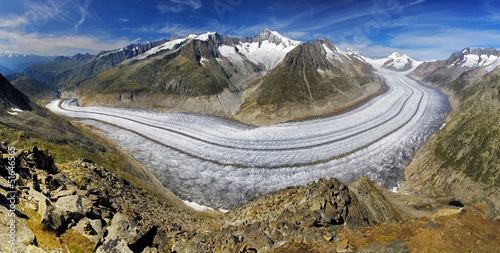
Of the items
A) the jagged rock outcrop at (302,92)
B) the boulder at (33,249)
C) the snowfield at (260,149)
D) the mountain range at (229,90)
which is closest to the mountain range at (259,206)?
the boulder at (33,249)

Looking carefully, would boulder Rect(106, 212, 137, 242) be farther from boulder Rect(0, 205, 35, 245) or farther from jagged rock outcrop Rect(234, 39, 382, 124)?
jagged rock outcrop Rect(234, 39, 382, 124)

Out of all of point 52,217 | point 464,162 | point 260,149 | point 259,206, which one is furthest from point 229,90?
point 52,217

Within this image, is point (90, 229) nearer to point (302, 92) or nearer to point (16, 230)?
point (16, 230)

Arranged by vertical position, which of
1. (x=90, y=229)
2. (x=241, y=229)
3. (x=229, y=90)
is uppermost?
(x=229, y=90)

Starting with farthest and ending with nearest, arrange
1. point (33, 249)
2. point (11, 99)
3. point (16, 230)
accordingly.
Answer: point (11, 99) < point (16, 230) < point (33, 249)

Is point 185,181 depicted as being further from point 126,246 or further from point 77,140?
point 126,246

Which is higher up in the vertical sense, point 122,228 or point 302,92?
point 302,92

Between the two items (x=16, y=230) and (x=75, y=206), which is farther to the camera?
(x=75, y=206)

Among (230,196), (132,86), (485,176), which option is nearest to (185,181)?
(230,196)
